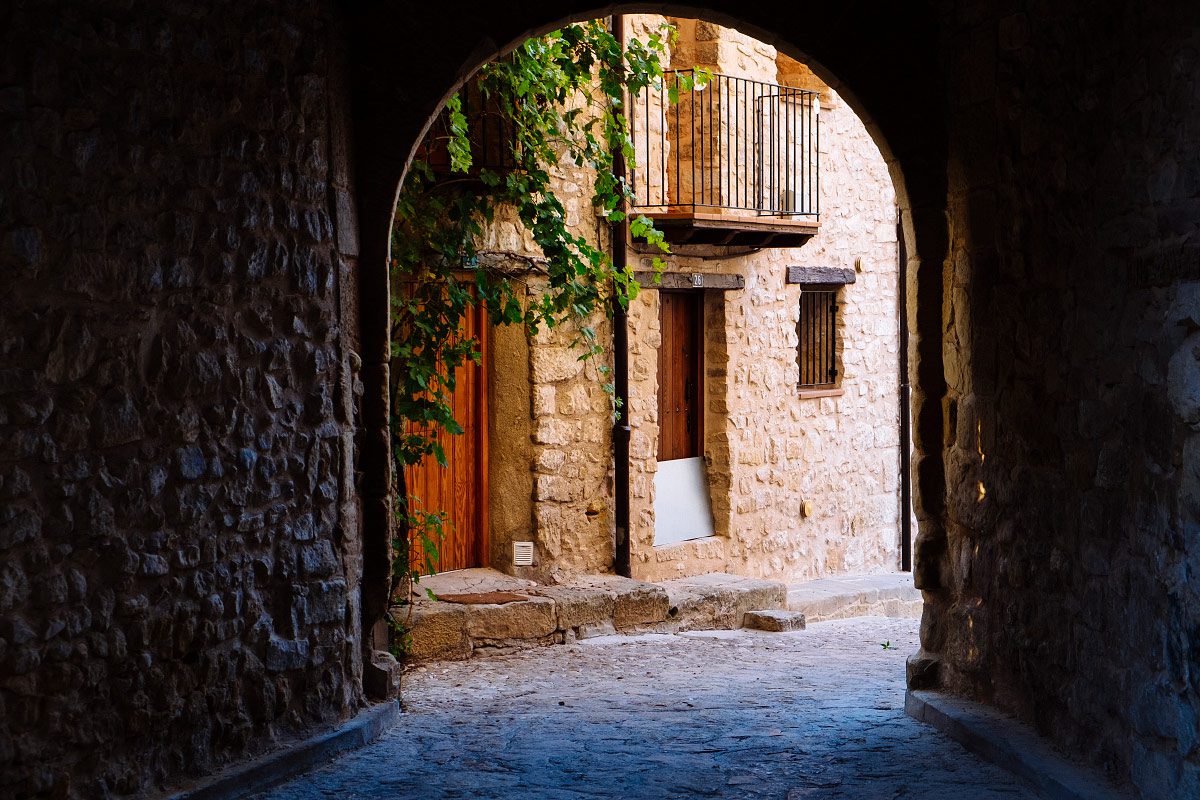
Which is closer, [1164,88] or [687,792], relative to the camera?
[1164,88]

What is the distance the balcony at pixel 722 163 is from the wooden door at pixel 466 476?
1944 mm

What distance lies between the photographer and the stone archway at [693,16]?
486cm

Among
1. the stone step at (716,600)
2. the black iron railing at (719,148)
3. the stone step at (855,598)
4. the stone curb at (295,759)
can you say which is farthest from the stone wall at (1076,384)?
the stone step at (855,598)

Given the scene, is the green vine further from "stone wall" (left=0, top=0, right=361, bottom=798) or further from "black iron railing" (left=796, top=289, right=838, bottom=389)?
"black iron railing" (left=796, top=289, right=838, bottom=389)

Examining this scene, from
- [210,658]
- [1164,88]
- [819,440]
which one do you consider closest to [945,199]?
[1164,88]

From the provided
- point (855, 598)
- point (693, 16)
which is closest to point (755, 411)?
point (855, 598)

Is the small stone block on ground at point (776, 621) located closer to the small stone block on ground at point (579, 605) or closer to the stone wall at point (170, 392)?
the small stone block on ground at point (579, 605)

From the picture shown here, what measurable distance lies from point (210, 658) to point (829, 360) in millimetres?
8733

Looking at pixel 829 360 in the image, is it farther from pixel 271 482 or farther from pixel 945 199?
pixel 271 482

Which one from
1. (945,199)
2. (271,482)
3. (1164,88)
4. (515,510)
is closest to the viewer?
(1164,88)

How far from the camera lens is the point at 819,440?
11.6 m

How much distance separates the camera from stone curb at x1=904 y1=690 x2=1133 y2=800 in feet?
12.0

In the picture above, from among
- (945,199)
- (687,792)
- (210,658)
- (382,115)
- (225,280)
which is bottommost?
(687,792)

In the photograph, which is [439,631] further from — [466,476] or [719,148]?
[719,148]
